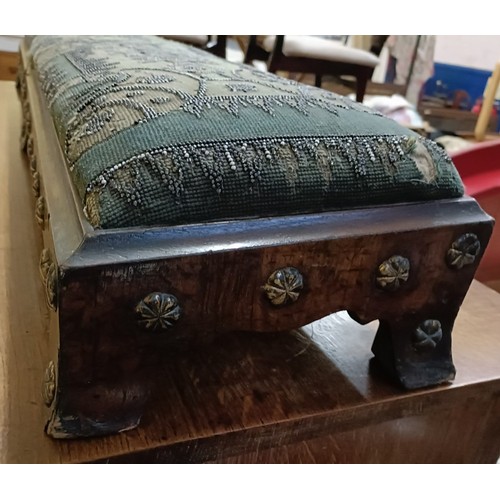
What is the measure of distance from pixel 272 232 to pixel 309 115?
0.14m

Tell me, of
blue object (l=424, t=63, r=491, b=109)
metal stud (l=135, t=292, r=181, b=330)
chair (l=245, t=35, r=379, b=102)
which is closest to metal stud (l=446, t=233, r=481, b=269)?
metal stud (l=135, t=292, r=181, b=330)

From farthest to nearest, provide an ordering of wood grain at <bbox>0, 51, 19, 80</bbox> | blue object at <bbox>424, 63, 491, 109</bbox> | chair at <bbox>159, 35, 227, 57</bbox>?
blue object at <bbox>424, 63, 491, 109</bbox> → wood grain at <bbox>0, 51, 19, 80</bbox> → chair at <bbox>159, 35, 227, 57</bbox>

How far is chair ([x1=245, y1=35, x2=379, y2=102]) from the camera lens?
2.04 m

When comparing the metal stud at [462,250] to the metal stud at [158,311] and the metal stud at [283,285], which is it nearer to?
the metal stud at [283,285]

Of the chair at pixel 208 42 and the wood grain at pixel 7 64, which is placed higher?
the chair at pixel 208 42

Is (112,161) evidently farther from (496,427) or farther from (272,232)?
(496,427)

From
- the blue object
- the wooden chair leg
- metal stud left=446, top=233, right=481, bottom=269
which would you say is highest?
metal stud left=446, top=233, right=481, bottom=269

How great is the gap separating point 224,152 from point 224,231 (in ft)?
0.21

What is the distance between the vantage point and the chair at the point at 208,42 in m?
2.01

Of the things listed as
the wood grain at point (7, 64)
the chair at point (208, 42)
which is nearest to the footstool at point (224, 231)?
the chair at point (208, 42)

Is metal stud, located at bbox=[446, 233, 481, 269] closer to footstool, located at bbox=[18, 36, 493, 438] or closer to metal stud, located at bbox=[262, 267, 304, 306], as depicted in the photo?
footstool, located at bbox=[18, 36, 493, 438]

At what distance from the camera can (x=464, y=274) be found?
0.59m
